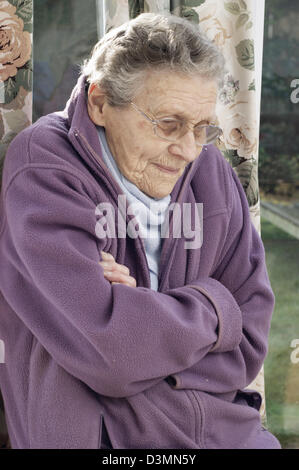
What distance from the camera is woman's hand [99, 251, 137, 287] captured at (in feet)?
4.92

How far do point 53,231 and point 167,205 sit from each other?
391 mm

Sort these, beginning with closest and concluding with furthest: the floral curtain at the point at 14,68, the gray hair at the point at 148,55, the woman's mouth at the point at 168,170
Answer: the gray hair at the point at 148,55
the woman's mouth at the point at 168,170
the floral curtain at the point at 14,68

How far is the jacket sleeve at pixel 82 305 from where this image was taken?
140cm

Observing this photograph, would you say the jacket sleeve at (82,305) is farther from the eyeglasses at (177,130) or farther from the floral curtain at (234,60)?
the floral curtain at (234,60)

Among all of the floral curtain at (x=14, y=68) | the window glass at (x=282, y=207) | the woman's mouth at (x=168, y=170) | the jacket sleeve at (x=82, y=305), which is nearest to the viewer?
the jacket sleeve at (x=82, y=305)

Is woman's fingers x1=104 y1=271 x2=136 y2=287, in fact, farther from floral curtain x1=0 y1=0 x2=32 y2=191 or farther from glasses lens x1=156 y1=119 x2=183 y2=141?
floral curtain x1=0 y1=0 x2=32 y2=191

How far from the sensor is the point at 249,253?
1.78 meters

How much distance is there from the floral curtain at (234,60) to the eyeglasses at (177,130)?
485 millimetres

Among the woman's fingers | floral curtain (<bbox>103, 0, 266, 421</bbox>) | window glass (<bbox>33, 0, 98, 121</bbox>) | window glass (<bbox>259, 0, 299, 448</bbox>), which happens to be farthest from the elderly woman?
window glass (<bbox>259, 0, 299, 448</bbox>)

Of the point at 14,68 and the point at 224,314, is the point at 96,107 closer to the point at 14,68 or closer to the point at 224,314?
the point at 14,68

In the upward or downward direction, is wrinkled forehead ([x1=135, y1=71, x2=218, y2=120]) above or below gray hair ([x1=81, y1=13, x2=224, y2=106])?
below

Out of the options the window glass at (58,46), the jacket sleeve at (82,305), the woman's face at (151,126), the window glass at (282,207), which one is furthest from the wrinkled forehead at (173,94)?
the window glass at (282,207)

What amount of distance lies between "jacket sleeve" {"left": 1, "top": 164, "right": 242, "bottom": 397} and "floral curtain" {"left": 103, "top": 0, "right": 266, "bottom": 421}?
72 centimetres
